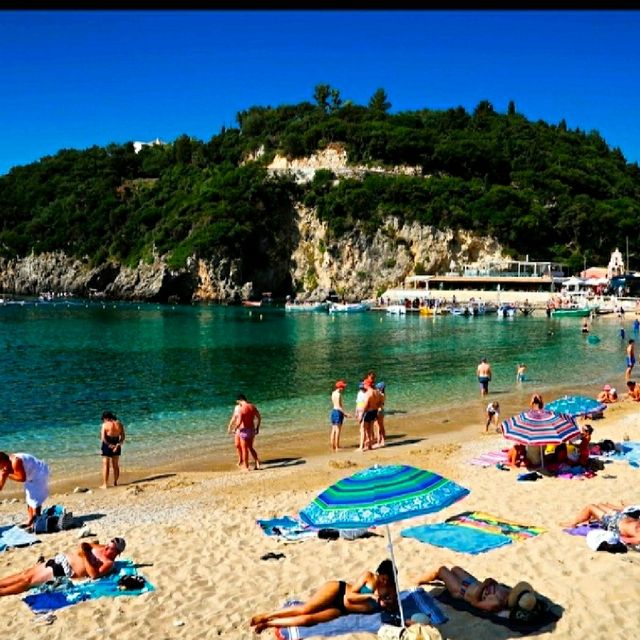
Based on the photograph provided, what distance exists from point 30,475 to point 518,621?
731cm

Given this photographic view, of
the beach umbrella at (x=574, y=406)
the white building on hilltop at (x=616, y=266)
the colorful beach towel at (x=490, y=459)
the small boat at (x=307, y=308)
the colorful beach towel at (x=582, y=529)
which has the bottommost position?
the colorful beach towel at (x=490, y=459)

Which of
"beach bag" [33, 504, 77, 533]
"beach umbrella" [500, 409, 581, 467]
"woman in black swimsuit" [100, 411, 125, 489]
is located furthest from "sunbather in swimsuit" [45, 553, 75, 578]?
"beach umbrella" [500, 409, 581, 467]

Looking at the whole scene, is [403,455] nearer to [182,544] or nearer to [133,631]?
[182,544]

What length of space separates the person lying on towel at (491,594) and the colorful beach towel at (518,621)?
42mm

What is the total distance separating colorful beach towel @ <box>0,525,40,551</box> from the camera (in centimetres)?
918

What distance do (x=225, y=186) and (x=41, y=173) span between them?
64.5 m

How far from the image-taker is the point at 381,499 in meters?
6.30

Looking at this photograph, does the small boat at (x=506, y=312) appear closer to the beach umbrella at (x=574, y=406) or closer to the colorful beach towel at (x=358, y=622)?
the beach umbrella at (x=574, y=406)

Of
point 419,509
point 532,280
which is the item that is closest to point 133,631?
point 419,509

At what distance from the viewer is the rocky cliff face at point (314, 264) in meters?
99.3

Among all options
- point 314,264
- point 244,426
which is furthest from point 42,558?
point 314,264

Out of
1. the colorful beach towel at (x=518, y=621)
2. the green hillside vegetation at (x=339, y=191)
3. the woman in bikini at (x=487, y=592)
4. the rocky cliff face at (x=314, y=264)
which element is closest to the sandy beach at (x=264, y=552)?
the colorful beach towel at (x=518, y=621)

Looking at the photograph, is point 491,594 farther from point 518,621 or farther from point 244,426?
point 244,426

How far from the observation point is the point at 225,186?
111562 millimetres
